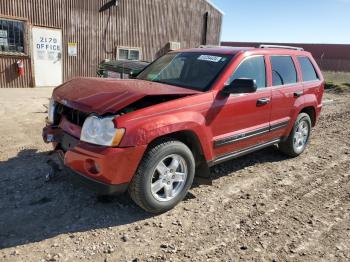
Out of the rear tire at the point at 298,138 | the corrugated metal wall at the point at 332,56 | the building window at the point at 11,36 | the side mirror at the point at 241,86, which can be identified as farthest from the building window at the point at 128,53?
the corrugated metal wall at the point at 332,56

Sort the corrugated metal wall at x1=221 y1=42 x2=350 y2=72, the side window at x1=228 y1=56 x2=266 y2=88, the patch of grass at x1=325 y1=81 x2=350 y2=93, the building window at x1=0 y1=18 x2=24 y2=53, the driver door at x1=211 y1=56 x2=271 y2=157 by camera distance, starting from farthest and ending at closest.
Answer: the corrugated metal wall at x1=221 y1=42 x2=350 y2=72, the patch of grass at x1=325 y1=81 x2=350 y2=93, the building window at x1=0 y1=18 x2=24 y2=53, the side window at x1=228 y1=56 x2=266 y2=88, the driver door at x1=211 y1=56 x2=271 y2=157

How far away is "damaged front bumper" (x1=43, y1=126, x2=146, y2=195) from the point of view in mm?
3299

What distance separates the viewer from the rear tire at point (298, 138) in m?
5.76

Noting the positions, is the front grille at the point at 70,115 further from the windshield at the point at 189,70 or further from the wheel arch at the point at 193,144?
the windshield at the point at 189,70

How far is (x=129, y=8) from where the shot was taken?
14.8m

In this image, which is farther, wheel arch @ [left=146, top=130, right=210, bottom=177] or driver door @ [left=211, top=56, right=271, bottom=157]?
driver door @ [left=211, top=56, right=271, bottom=157]

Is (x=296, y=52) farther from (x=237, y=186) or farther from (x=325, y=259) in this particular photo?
(x=325, y=259)

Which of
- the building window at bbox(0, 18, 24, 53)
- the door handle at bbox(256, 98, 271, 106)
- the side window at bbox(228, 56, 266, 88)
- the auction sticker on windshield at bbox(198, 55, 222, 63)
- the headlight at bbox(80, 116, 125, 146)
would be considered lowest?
the headlight at bbox(80, 116, 125, 146)

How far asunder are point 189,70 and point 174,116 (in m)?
1.23

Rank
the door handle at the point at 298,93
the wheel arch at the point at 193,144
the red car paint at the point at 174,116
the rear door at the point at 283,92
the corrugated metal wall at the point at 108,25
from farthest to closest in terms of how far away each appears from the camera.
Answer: the corrugated metal wall at the point at 108,25 → the door handle at the point at 298,93 → the rear door at the point at 283,92 → the wheel arch at the point at 193,144 → the red car paint at the point at 174,116

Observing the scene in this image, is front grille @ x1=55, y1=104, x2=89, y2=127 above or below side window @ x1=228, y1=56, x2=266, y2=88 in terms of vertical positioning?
below

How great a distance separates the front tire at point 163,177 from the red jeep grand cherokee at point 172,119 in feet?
0.03

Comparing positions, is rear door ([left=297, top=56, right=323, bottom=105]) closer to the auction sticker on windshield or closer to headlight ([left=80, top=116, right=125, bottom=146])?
the auction sticker on windshield

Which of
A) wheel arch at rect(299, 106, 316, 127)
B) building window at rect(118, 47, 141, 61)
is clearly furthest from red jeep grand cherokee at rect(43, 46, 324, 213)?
building window at rect(118, 47, 141, 61)
